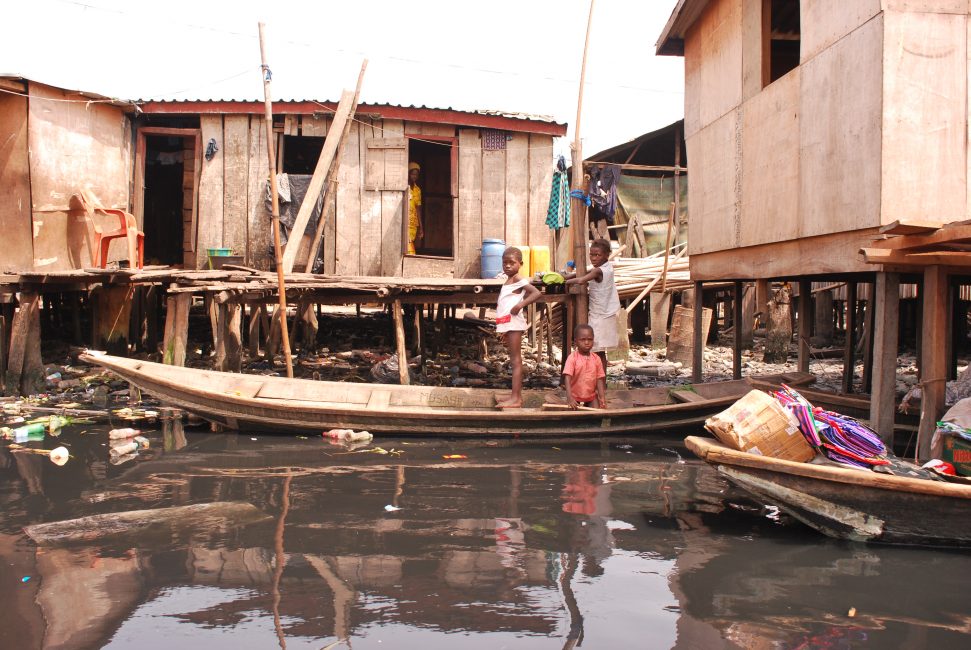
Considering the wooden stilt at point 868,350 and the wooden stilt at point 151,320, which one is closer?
the wooden stilt at point 868,350

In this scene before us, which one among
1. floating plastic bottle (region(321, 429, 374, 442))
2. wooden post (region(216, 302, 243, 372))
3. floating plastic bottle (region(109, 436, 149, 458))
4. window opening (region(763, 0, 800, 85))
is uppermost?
window opening (region(763, 0, 800, 85))

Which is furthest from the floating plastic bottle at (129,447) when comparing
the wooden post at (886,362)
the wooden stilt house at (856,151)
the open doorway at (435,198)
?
the open doorway at (435,198)

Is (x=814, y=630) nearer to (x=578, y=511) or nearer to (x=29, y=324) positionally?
(x=578, y=511)

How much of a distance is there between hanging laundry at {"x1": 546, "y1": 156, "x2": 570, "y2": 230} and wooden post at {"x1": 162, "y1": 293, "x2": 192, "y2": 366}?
16.6ft

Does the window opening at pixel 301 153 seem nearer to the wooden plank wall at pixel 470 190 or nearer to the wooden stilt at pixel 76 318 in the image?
the wooden plank wall at pixel 470 190

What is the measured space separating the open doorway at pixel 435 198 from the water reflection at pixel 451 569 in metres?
9.81

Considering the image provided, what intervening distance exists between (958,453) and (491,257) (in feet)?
24.3

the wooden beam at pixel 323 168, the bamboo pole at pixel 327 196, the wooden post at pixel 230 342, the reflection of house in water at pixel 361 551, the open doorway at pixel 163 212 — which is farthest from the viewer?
the open doorway at pixel 163 212

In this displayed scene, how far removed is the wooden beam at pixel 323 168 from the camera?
11445 mm

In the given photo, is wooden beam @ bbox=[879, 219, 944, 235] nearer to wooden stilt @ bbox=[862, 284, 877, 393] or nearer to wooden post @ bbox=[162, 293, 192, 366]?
wooden stilt @ bbox=[862, 284, 877, 393]

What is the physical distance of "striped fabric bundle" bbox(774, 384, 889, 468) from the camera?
5.08 meters

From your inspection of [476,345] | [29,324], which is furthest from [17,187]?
[476,345]

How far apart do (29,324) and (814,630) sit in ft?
33.9

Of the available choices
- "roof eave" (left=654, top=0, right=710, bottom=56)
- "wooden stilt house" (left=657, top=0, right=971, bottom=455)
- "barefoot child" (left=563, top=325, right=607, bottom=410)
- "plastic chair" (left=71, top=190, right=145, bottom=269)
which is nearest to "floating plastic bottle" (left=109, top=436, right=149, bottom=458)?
"plastic chair" (left=71, top=190, right=145, bottom=269)
